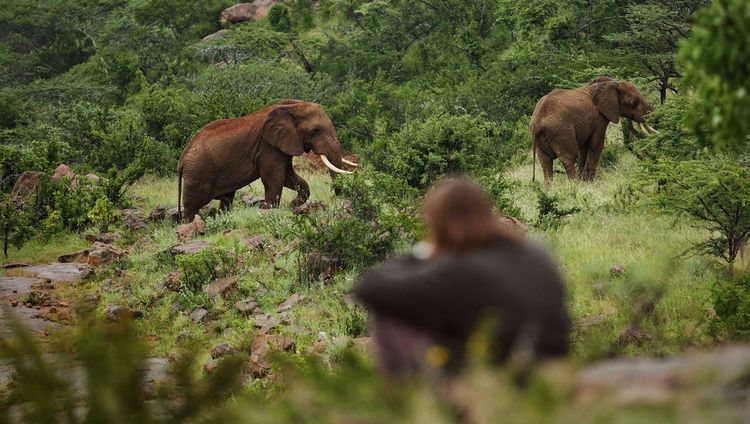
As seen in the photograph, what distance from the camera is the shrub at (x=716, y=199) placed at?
1013 cm

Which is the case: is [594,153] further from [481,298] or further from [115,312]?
[481,298]

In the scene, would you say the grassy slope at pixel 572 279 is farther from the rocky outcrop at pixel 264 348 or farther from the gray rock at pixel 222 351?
the gray rock at pixel 222 351

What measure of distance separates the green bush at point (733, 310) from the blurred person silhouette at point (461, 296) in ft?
15.6

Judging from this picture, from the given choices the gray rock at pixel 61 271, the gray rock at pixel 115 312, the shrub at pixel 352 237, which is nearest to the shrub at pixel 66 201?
the gray rock at pixel 61 271

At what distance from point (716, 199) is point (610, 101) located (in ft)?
22.7

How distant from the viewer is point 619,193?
1322 centimetres

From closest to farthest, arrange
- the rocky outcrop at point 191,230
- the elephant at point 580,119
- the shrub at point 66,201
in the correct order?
the rocky outcrop at point 191,230
the shrub at point 66,201
the elephant at point 580,119

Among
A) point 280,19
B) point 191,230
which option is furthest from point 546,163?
point 280,19

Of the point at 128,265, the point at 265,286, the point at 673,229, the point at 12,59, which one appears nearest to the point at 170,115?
the point at 128,265

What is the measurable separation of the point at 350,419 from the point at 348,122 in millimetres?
20817

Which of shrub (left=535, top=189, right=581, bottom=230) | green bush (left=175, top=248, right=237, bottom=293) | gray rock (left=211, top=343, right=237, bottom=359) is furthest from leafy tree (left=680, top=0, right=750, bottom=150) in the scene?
green bush (left=175, top=248, right=237, bottom=293)

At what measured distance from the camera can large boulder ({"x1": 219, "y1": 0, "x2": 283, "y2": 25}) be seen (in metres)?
42.5

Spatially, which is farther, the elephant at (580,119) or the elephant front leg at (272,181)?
the elephant at (580,119)

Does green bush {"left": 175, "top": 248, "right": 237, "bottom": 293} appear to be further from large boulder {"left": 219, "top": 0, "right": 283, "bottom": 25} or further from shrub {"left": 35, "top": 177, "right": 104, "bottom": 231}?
large boulder {"left": 219, "top": 0, "right": 283, "bottom": 25}
